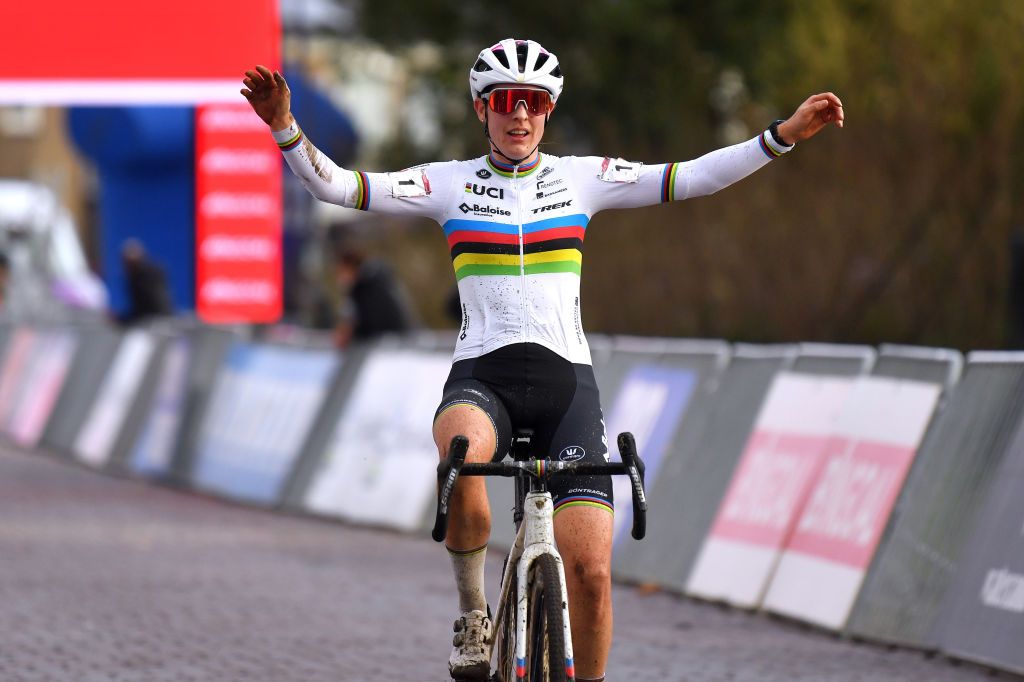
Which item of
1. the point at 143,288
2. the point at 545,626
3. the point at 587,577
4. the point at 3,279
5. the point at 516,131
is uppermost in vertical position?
the point at 3,279

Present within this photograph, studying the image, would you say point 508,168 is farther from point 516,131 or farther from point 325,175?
point 325,175

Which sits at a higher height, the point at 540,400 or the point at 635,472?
the point at 540,400

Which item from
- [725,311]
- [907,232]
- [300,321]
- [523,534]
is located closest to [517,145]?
[523,534]

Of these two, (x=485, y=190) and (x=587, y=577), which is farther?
(x=485, y=190)

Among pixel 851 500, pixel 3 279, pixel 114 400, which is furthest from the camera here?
pixel 3 279

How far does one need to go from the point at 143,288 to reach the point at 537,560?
60.4 ft

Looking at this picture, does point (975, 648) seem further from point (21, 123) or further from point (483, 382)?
point (21, 123)

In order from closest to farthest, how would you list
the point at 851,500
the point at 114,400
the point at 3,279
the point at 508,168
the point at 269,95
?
the point at 269,95 → the point at 508,168 → the point at 851,500 → the point at 114,400 → the point at 3,279

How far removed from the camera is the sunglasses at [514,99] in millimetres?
6320

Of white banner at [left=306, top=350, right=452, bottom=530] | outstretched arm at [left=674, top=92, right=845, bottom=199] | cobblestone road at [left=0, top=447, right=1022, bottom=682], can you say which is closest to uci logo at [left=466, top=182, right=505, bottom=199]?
outstretched arm at [left=674, top=92, right=845, bottom=199]

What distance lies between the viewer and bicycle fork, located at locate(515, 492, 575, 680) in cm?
576

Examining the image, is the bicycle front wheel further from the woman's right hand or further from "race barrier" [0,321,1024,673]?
"race barrier" [0,321,1024,673]

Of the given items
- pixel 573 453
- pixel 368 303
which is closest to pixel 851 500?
pixel 573 453

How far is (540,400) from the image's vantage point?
20.6ft
